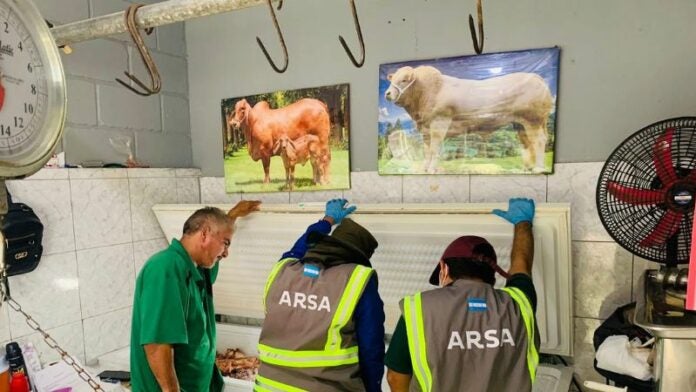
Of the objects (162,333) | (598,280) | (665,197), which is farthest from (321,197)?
(665,197)

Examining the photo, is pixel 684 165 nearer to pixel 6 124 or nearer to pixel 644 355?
pixel 644 355

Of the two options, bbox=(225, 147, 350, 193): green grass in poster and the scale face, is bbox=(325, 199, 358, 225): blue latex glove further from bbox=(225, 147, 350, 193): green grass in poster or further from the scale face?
the scale face

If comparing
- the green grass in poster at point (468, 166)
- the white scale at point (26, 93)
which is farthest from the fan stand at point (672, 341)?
the white scale at point (26, 93)

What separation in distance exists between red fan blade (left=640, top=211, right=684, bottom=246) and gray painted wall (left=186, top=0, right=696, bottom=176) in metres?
0.58

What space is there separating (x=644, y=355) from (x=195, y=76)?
8.40 feet

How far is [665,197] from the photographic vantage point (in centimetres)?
120

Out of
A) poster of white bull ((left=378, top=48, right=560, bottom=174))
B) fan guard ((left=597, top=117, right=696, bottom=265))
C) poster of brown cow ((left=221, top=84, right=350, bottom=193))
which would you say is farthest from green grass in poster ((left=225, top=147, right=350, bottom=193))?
fan guard ((left=597, top=117, right=696, bottom=265))

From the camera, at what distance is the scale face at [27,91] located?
789mm

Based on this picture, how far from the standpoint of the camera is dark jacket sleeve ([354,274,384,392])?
141cm

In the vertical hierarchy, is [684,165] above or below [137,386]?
above

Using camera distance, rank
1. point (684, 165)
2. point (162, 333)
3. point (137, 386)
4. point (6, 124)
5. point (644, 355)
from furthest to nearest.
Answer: point (137, 386)
point (162, 333)
point (644, 355)
point (684, 165)
point (6, 124)

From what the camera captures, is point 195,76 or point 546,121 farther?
point 195,76

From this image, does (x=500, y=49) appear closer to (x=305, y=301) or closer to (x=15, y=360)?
(x=305, y=301)

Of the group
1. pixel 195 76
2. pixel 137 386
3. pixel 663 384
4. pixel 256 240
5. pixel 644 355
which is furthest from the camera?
pixel 195 76
